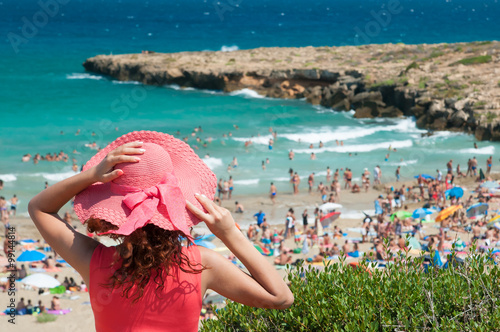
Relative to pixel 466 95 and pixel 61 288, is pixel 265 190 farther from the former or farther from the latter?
pixel 466 95

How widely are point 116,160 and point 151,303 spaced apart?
2.07ft

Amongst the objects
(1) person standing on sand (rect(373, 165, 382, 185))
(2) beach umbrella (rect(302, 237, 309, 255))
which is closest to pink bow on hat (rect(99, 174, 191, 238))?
(2) beach umbrella (rect(302, 237, 309, 255))

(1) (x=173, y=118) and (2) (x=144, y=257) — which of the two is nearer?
(2) (x=144, y=257)

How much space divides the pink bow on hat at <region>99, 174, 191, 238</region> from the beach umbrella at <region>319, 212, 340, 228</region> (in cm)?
2205

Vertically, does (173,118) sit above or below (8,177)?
above

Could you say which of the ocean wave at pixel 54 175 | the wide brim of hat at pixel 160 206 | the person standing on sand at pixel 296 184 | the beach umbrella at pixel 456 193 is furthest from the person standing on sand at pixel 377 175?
the wide brim of hat at pixel 160 206

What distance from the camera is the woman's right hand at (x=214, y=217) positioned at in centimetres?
241

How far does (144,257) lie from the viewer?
2.42m

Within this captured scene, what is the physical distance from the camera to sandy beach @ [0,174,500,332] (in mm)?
15750

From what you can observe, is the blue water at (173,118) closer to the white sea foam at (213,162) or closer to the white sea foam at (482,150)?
the white sea foam at (482,150)

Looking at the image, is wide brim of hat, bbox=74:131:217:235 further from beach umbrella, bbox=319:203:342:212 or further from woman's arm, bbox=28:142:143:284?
beach umbrella, bbox=319:203:342:212

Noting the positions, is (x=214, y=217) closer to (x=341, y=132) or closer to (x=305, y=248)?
(x=305, y=248)

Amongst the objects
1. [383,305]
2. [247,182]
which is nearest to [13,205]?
[247,182]

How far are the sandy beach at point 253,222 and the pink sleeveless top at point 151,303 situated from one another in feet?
45.4
